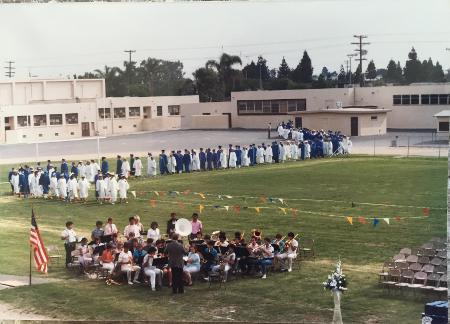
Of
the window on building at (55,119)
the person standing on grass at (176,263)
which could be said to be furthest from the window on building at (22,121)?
the person standing on grass at (176,263)

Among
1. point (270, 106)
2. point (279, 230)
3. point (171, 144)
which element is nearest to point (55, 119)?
point (171, 144)

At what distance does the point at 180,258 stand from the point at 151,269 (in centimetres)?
83

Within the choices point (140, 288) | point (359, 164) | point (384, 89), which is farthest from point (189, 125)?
point (140, 288)

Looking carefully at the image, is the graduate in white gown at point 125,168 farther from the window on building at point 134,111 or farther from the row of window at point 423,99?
the window on building at point 134,111

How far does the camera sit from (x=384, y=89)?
3841 centimetres

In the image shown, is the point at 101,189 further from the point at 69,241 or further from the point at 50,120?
the point at 50,120

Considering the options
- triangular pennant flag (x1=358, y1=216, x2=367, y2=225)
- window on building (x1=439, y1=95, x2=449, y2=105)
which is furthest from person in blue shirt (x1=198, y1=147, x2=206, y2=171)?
triangular pennant flag (x1=358, y1=216, x2=367, y2=225)

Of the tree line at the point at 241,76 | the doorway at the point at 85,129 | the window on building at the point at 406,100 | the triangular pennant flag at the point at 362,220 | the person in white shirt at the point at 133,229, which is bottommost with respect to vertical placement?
the triangular pennant flag at the point at 362,220

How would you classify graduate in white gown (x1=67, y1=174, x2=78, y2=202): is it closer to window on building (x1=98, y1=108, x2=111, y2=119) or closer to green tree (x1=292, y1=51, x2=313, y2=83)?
green tree (x1=292, y1=51, x2=313, y2=83)

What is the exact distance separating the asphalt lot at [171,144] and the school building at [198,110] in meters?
0.87

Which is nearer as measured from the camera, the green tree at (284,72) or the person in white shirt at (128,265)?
the person in white shirt at (128,265)

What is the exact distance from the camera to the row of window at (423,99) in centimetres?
2677

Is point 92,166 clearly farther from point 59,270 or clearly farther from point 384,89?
point 384,89

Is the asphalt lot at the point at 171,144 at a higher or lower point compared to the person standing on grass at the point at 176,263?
higher
